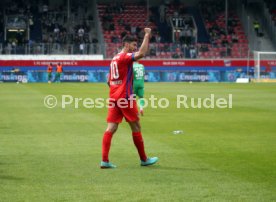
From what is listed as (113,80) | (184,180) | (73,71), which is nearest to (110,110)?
(113,80)

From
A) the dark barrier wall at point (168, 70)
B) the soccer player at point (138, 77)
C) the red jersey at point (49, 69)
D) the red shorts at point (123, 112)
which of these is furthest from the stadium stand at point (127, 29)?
the red shorts at point (123, 112)

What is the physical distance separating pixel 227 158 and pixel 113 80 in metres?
2.63

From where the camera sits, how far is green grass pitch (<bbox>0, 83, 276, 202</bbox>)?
9461 millimetres

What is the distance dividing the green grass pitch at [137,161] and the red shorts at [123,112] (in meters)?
0.82

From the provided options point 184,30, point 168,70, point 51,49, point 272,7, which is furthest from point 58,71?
point 272,7

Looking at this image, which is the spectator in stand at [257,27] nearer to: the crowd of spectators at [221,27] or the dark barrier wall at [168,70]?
the crowd of spectators at [221,27]

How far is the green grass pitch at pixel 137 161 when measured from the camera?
9.46 metres

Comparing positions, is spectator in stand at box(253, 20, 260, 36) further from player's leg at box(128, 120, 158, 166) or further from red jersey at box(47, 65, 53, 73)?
player's leg at box(128, 120, 158, 166)

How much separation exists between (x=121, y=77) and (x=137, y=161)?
1.68 meters

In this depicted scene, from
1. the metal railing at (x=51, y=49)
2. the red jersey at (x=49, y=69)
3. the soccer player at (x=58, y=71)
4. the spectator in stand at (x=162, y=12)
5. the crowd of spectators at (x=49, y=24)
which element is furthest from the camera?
the spectator in stand at (x=162, y=12)

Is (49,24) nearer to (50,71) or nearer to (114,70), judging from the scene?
(50,71)

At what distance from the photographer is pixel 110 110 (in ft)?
39.3

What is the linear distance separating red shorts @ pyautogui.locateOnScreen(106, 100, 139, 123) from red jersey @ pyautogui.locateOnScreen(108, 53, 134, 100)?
0.49 ft

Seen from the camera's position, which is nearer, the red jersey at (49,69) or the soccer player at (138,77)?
the soccer player at (138,77)
